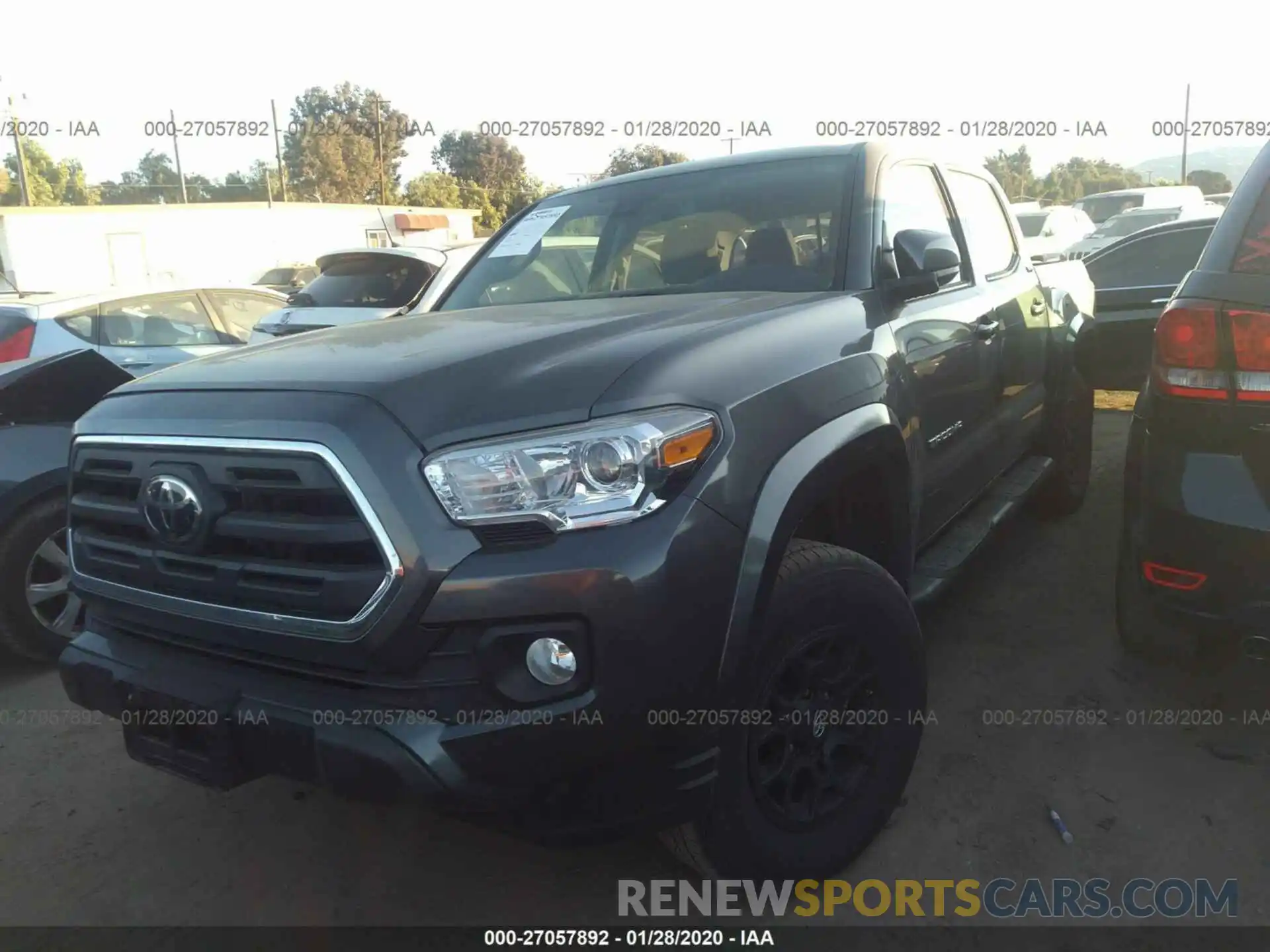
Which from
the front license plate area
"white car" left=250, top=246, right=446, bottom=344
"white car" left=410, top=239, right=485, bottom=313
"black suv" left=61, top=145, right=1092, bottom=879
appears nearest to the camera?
"black suv" left=61, top=145, right=1092, bottom=879

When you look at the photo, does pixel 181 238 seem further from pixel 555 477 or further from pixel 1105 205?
pixel 555 477

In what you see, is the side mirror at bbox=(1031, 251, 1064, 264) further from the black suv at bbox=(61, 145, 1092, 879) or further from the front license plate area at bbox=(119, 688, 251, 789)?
the front license plate area at bbox=(119, 688, 251, 789)

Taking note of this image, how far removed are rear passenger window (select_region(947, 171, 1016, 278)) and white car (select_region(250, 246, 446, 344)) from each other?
439 cm

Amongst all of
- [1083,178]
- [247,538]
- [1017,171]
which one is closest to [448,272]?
[247,538]

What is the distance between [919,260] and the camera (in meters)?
2.74

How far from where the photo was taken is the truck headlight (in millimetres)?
1790

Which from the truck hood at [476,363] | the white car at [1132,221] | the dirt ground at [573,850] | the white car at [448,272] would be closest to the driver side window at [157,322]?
the white car at [448,272]

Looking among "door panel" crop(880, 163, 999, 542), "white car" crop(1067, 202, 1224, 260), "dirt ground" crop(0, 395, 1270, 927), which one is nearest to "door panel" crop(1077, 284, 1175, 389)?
"door panel" crop(880, 163, 999, 542)

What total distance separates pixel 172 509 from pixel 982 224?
132 inches

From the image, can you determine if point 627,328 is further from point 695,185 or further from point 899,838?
point 899,838

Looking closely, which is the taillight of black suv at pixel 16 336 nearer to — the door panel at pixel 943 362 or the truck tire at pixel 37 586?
the truck tire at pixel 37 586

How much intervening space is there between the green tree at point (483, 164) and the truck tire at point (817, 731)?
56278mm

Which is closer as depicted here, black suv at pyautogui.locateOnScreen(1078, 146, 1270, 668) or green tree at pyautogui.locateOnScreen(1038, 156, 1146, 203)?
black suv at pyautogui.locateOnScreen(1078, 146, 1270, 668)

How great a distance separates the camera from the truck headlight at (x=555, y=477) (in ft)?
5.87
